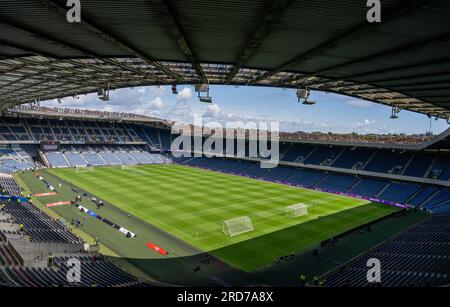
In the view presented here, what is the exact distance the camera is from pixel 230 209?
132ft

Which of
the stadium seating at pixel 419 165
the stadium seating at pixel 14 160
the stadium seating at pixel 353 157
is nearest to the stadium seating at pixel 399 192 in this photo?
the stadium seating at pixel 419 165

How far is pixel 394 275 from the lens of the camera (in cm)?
1955

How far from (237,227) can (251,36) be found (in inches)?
952

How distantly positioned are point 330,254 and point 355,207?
65.4ft

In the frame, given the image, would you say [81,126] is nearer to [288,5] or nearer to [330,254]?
[330,254]

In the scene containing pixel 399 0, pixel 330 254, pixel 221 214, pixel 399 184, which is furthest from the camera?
pixel 399 184

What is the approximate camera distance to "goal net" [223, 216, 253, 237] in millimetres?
→ 30955

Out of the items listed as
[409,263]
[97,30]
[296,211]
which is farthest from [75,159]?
[409,263]

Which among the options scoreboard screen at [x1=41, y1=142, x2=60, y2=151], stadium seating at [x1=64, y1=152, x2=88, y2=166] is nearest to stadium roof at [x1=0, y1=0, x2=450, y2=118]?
stadium seating at [x1=64, y1=152, x2=88, y2=166]

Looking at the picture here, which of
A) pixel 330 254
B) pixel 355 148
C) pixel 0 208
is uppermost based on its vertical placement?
pixel 355 148

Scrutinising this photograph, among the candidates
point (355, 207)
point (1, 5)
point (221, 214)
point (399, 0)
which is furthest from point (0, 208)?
point (355, 207)

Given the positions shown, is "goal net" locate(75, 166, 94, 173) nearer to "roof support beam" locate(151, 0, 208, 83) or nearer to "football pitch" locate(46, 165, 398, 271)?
"football pitch" locate(46, 165, 398, 271)

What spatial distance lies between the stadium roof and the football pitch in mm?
16016

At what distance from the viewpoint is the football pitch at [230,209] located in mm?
28250
